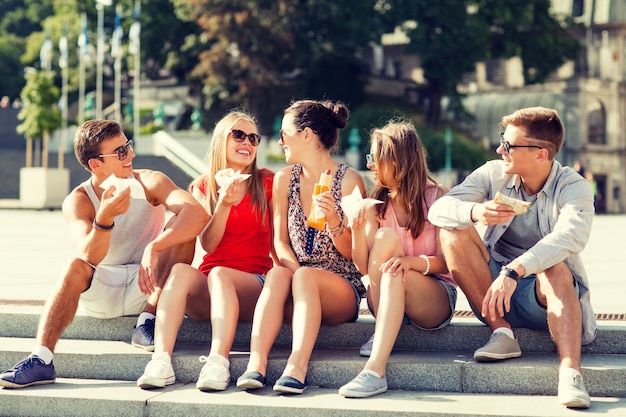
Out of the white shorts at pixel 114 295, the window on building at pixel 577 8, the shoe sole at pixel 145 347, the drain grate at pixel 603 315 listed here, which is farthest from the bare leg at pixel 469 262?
the window on building at pixel 577 8

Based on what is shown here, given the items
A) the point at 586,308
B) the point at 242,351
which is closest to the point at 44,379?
the point at 242,351

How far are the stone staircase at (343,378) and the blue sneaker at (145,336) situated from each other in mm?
47

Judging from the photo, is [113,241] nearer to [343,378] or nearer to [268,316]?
[268,316]

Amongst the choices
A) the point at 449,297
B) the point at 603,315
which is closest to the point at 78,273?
the point at 449,297

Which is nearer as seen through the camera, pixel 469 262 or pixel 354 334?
pixel 469 262

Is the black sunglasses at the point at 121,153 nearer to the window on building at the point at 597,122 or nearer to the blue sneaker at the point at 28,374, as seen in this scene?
the blue sneaker at the point at 28,374

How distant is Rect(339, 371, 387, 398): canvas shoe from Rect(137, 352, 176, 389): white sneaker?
94 centimetres

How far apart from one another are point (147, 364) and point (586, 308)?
7.67 ft

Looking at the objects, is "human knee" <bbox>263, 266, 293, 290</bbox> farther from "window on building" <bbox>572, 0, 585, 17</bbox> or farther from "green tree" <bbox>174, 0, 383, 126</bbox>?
"window on building" <bbox>572, 0, 585, 17</bbox>

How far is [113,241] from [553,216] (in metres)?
2.56

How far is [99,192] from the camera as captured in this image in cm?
609

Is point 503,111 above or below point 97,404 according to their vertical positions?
above

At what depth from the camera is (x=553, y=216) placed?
5.44 meters

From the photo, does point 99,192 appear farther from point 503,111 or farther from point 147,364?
point 503,111
